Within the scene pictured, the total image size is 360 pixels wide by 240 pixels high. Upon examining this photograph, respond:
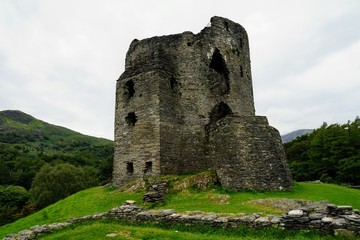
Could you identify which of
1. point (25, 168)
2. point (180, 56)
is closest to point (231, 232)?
point (180, 56)

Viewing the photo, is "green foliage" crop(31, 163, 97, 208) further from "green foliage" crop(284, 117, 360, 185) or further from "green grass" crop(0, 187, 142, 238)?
"green foliage" crop(284, 117, 360, 185)

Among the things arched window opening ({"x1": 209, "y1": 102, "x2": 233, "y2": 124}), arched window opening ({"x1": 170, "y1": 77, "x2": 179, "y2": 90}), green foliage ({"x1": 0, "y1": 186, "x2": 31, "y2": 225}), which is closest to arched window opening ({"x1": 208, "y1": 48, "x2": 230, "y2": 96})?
arched window opening ({"x1": 209, "y1": 102, "x2": 233, "y2": 124})

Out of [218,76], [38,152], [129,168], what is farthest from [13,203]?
[38,152]

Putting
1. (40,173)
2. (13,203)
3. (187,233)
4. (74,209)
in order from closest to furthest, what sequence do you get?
(187,233) → (74,209) → (13,203) → (40,173)

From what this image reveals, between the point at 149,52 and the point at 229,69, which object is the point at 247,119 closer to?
the point at 229,69

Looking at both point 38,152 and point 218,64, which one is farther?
point 38,152

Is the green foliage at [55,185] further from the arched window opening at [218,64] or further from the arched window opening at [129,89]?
the arched window opening at [218,64]

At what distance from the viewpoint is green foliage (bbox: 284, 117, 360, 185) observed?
38.4 metres

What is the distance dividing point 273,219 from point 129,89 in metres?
16.9

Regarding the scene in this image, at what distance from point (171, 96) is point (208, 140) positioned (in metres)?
4.32

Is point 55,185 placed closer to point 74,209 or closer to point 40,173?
point 40,173

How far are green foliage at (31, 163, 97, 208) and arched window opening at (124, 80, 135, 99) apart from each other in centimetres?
2969

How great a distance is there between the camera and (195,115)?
80.7ft

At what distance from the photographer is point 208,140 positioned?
24.0 m
